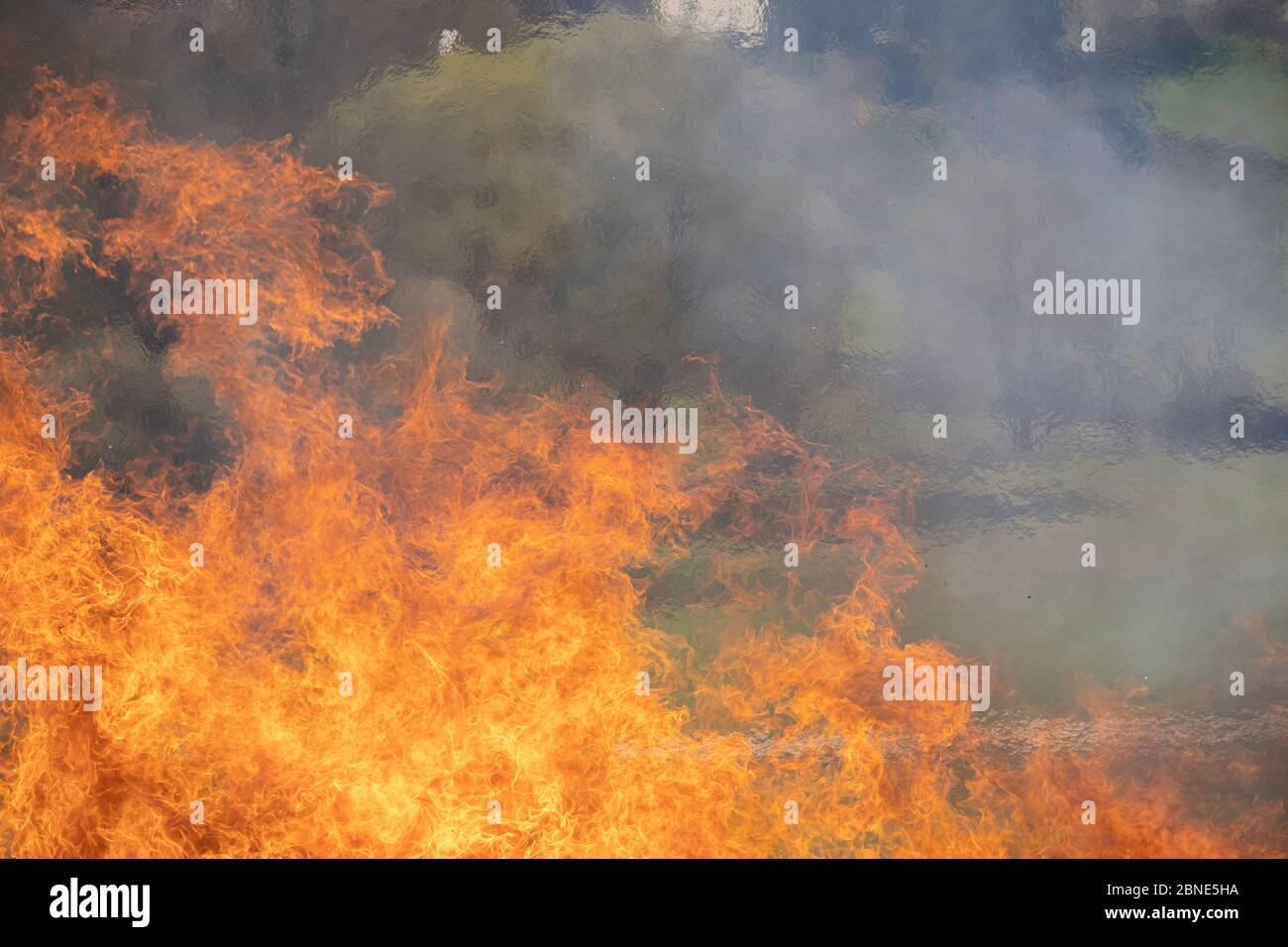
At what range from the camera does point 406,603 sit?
252 inches

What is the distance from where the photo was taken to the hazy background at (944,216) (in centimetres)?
649

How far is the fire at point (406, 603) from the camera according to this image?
6352 mm

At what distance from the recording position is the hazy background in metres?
6.49

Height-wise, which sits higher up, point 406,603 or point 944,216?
point 944,216

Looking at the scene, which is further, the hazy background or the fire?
the hazy background

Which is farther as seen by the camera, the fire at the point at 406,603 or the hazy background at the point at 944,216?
the hazy background at the point at 944,216

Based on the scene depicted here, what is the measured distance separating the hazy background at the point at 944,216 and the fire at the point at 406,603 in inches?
15.4

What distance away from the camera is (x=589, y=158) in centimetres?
650

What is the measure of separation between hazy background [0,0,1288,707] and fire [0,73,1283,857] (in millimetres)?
392

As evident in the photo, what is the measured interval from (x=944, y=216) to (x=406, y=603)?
430 cm
